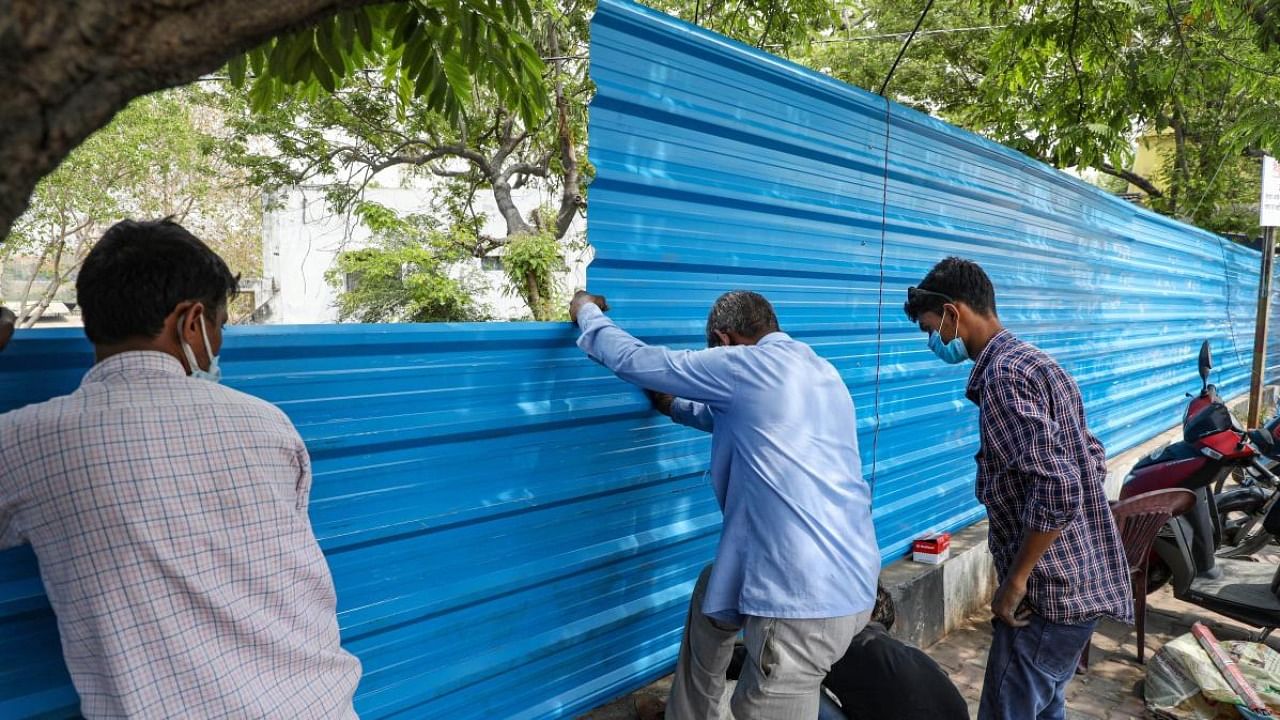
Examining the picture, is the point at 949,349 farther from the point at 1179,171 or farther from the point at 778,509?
the point at 1179,171

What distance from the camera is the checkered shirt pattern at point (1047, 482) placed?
2.43 meters

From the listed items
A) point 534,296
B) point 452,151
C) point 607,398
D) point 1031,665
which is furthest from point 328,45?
point 452,151

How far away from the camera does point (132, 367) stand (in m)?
1.37

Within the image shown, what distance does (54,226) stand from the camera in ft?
54.5

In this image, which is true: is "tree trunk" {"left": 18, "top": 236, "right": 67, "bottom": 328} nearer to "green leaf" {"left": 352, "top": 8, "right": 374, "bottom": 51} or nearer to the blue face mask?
"green leaf" {"left": 352, "top": 8, "right": 374, "bottom": 51}

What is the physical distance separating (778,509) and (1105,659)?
3077 mm

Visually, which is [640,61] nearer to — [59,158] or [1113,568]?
[59,158]

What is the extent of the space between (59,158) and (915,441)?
4.31 m

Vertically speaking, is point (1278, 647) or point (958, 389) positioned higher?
point (958, 389)

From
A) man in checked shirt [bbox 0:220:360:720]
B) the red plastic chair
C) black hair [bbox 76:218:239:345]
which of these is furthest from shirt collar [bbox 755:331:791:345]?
the red plastic chair

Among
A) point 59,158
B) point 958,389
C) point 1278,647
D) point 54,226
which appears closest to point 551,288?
point 54,226

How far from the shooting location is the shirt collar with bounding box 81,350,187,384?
1364mm

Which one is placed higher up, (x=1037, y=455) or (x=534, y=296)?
(x=534, y=296)


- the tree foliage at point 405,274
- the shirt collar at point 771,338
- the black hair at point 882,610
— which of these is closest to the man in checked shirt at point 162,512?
the shirt collar at point 771,338
